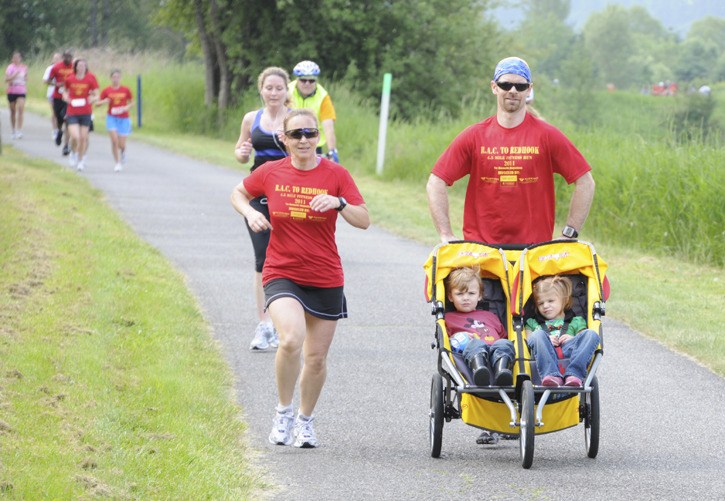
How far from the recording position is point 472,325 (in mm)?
6980

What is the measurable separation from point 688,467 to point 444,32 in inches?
1320

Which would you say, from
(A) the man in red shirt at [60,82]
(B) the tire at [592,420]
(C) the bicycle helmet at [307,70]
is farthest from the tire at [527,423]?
(A) the man in red shirt at [60,82]

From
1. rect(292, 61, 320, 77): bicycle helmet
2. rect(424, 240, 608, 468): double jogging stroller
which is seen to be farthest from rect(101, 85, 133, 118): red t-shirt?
rect(424, 240, 608, 468): double jogging stroller

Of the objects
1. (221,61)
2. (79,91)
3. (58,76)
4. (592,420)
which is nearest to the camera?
(592,420)

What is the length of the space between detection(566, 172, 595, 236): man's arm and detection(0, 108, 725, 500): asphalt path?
121 cm

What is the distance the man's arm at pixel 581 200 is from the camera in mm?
7406

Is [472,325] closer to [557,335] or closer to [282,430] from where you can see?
[557,335]

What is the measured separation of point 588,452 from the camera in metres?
6.90

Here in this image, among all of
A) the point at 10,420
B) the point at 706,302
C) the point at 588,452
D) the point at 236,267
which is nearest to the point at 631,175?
the point at 706,302

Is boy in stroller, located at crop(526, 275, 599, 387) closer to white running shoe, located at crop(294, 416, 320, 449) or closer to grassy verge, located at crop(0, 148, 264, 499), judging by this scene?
white running shoe, located at crop(294, 416, 320, 449)

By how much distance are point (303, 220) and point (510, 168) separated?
1181 mm

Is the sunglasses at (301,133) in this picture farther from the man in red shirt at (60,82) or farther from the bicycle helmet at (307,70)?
the man in red shirt at (60,82)

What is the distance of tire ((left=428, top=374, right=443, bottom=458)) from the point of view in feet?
22.1

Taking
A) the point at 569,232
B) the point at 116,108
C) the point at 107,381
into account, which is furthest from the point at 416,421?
the point at 116,108
